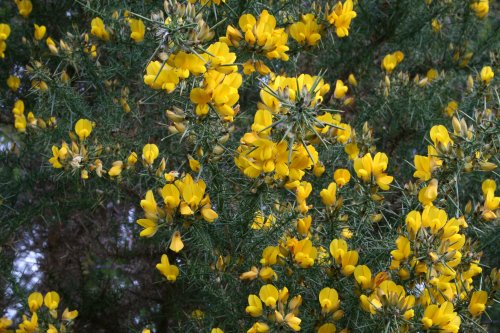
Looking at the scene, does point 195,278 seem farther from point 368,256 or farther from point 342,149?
point 342,149

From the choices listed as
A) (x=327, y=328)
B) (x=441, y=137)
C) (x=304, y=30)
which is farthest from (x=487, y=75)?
(x=327, y=328)

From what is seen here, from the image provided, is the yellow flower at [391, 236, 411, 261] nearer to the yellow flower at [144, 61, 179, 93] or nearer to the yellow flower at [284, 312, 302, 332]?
the yellow flower at [284, 312, 302, 332]

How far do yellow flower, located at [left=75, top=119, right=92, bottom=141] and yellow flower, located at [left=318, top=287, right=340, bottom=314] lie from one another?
94 cm

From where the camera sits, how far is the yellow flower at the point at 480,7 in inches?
111

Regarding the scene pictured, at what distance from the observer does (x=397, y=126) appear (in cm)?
285

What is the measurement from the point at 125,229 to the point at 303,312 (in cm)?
146

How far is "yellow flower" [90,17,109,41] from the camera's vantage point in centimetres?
224

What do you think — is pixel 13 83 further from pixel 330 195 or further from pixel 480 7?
pixel 480 7

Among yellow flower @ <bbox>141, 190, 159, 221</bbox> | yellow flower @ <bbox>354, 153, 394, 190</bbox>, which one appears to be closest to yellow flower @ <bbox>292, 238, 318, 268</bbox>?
yellow flower @ <bbox>354, 153, 394, 190</bbox>

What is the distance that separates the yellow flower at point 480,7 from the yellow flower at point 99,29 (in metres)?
1.61

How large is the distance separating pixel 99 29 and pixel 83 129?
0.40 metres

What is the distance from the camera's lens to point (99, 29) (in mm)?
2250

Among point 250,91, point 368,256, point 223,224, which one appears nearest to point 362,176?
point 368,256

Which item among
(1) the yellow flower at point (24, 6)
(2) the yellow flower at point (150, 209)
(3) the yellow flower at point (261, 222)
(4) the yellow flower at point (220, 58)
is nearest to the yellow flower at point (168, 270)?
(3) the yellow flower at point (261, 222)
